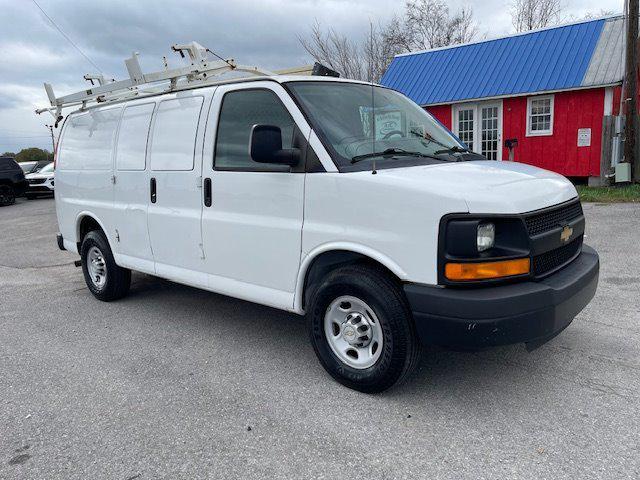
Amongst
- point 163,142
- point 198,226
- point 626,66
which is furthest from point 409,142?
point 626,66

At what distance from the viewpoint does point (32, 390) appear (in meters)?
3.66

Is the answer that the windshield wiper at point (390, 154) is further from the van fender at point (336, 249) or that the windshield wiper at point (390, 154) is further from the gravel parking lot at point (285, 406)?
the gravel parking lot at point (285, 406)

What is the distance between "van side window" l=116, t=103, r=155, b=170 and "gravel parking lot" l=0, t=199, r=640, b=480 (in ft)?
5.15

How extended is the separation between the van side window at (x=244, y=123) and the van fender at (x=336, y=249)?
2.08 feet

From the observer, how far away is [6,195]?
2108 centimetres

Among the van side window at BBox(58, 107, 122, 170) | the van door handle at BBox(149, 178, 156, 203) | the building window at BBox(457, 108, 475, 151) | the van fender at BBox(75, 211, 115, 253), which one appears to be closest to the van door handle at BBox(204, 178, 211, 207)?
the van door handle at BBox(149, 178, 156, 203)

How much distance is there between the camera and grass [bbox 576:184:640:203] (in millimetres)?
11922

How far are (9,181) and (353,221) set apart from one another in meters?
22.1

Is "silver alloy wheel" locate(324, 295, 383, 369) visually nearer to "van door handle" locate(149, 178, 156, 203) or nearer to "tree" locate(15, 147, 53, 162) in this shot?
"van door handle" locate(149, 178, 156, 203)

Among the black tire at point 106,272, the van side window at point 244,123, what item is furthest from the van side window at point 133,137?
the van side window at point 244,123

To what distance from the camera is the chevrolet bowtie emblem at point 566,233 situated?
328cm

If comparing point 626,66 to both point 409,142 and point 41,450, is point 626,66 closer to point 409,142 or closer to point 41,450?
point 409,142

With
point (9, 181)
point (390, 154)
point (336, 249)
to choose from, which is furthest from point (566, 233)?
point (9, 181)

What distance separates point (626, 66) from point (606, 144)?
6.90 ft
